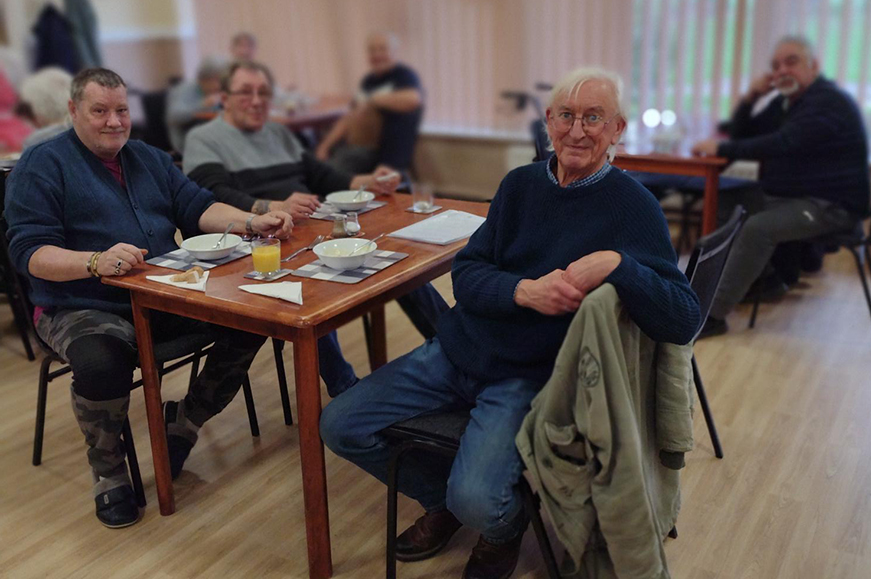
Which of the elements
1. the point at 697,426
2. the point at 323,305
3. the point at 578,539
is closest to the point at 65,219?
the point at 323,305

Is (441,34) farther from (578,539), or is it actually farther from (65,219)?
(578,539)

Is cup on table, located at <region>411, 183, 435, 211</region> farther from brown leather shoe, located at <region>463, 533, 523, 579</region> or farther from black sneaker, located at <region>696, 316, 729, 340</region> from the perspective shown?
black sneaker, located at <region>696, 316, 729, 340</region>

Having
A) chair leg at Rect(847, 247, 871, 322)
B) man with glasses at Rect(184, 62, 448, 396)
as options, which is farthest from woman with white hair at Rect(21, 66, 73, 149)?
chair leg at Rect(847, 247, 871, 322)

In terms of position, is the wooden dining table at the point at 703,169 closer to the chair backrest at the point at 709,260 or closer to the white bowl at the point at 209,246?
the chair backrest at the point at 709,260

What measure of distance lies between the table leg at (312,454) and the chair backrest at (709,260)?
882 millimetres

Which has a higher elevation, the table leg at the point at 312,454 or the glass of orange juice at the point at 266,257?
the glass of orange juice at the point at 266,257

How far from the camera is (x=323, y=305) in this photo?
1.68 meters

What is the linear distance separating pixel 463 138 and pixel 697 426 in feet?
10.8

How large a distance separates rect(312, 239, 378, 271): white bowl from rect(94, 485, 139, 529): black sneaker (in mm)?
831

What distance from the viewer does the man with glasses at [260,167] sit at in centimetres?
262

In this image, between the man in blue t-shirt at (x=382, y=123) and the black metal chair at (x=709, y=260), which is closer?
the black metal chair at (x=709, y=260)

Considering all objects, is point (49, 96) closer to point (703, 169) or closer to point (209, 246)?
point (209, 246)

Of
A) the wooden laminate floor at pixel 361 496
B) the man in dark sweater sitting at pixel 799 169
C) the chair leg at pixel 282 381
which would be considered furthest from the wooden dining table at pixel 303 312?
the man in dark sweater sitting at pixel 799 169

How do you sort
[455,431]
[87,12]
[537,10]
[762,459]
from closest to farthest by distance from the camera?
1. [455,431]
2. [762,459]
3. [537,10]
4. [87,12]
